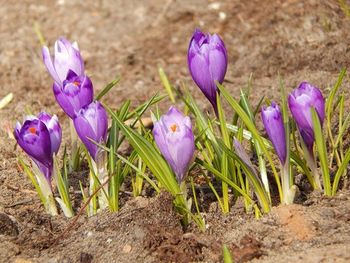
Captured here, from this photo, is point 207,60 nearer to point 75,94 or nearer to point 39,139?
point 75,94

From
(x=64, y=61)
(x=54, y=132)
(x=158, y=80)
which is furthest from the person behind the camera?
(x=158, y=80)

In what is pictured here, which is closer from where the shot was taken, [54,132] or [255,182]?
[255,182]

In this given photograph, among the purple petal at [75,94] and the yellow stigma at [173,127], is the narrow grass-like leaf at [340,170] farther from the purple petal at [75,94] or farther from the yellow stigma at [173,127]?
the purple petal at [75,94]

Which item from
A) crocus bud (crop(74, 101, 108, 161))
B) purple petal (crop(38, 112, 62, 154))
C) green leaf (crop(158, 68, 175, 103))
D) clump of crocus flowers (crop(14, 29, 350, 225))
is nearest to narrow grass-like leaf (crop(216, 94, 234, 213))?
clump of crocus flowers (crop(14, 29, 350, 225))

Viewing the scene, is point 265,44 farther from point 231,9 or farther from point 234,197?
point 234,197

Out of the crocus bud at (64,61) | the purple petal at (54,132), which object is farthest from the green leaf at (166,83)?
the purple petal at (54,132)

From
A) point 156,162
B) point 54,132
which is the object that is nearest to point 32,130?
Answer: point 54,132

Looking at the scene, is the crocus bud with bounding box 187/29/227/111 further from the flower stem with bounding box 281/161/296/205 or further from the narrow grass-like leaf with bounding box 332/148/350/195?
the narrow grass-like leaf with bounding box 332/148/350/195
